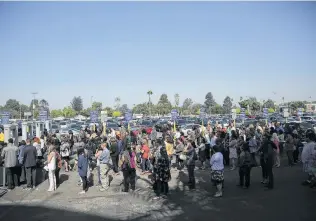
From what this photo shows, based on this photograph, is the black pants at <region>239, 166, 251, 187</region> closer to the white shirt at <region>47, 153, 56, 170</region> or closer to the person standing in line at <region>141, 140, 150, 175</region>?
the person standing in line at <region>141, 140, 150, 175</region>

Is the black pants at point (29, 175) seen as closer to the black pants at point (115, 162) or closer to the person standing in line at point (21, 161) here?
the person standing in line at point (21, 161)

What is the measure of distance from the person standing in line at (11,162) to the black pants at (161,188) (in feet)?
19.1

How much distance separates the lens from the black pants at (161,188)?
34.4 ft

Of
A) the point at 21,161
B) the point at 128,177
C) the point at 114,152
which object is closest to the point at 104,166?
the point at 128,177

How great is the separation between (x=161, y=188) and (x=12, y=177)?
20.6 feet

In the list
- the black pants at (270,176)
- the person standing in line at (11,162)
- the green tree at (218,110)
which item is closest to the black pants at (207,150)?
the black pants at (270,176)

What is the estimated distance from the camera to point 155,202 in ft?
32.6

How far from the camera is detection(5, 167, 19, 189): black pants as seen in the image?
12.2 metres

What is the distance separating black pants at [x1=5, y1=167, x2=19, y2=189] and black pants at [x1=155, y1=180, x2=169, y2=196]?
5.98 meters

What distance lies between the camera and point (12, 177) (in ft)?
40.8

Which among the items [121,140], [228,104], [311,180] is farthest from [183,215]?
[228,104]

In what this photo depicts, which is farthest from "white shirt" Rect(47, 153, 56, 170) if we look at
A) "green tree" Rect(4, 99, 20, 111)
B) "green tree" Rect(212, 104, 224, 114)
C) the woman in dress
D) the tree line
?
"green tree" Rect(4, 99, 20, 111)

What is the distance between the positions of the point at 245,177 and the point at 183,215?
385 centimetres

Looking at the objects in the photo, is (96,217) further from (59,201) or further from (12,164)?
(12,164)
